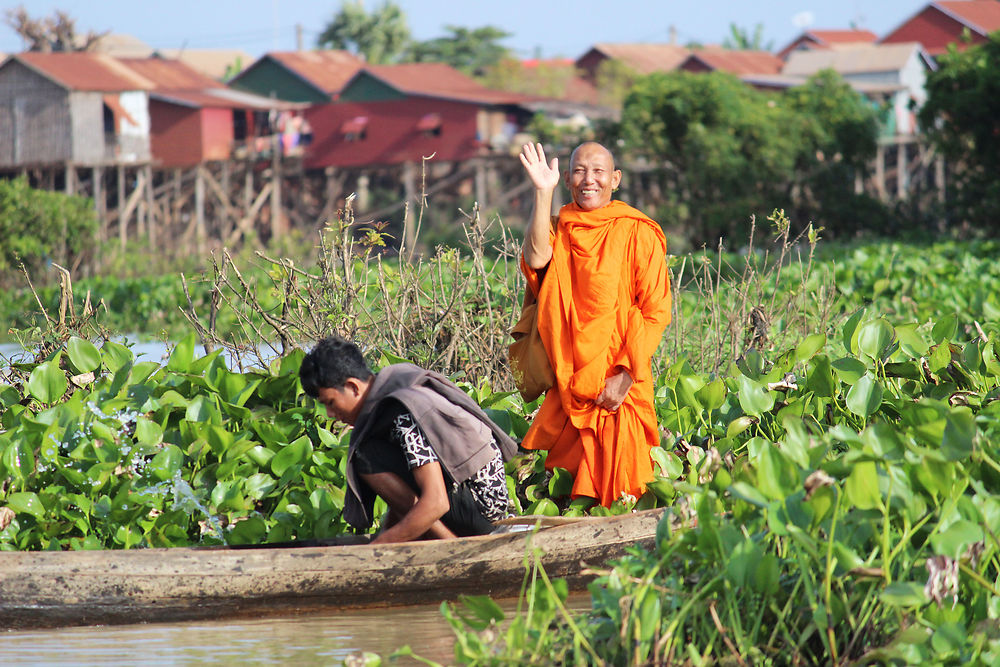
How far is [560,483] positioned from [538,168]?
47.1 inches

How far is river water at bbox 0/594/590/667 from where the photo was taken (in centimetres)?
350

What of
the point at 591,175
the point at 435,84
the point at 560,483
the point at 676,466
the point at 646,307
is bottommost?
the point at 560,483

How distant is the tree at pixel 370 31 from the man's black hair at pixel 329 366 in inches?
1374

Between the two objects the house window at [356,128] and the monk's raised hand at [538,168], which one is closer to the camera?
the monk's raised hand at [538,168]

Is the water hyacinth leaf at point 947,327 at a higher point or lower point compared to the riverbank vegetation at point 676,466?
higher

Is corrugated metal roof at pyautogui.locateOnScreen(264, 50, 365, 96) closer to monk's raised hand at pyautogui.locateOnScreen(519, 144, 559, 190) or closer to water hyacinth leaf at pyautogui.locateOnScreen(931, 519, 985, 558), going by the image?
monk's raised hand at pyautogui.locateOnScreen(519, 144, 559, 190)

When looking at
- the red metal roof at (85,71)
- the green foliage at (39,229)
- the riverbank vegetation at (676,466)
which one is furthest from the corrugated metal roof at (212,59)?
the riverbank vegetation at (676,466)

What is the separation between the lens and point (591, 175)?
391cm

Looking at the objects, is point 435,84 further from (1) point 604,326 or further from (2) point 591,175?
(1) point 604,326

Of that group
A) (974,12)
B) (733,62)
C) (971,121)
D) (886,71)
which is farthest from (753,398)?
(974,12)

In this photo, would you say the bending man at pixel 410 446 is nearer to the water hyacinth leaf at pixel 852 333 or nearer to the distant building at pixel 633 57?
the water hyacinth leaf at pixel 852 333

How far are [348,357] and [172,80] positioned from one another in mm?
23160

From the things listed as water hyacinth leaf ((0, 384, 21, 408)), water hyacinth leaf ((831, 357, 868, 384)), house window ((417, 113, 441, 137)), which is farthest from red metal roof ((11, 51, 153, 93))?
water hyacinth leaf ((831, 357, 868, 384))

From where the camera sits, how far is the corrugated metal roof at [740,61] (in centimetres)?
2983
